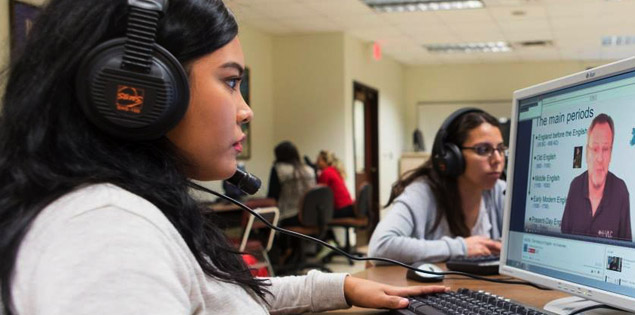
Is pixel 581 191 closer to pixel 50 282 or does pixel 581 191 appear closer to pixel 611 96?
pixel 611 96

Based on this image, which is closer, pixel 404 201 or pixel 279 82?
pixel 404 201

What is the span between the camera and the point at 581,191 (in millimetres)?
925

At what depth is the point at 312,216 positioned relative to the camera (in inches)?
184

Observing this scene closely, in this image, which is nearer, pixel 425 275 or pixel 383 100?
pixel 425 275

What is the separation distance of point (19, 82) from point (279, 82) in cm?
581

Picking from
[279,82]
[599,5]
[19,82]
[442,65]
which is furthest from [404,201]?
[442,65]

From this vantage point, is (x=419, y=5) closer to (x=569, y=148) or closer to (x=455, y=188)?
(x=455, y=188)

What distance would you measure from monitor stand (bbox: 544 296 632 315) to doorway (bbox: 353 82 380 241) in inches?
235

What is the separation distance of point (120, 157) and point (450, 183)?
1413 millimetres

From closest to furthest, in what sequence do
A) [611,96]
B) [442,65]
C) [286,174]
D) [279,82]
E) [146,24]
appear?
[146,24] → [611,96] → [286,174] → [279,82] → [442,65]

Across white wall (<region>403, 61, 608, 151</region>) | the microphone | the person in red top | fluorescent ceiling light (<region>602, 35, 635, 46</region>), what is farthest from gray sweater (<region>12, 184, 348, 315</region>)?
white wall (<region>403, 61, 608, 151</region>)

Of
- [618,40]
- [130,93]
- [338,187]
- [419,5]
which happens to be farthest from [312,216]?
[618,40]

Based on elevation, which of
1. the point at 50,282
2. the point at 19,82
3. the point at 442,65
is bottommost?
the point at 50,282

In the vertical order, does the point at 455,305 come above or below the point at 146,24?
below
